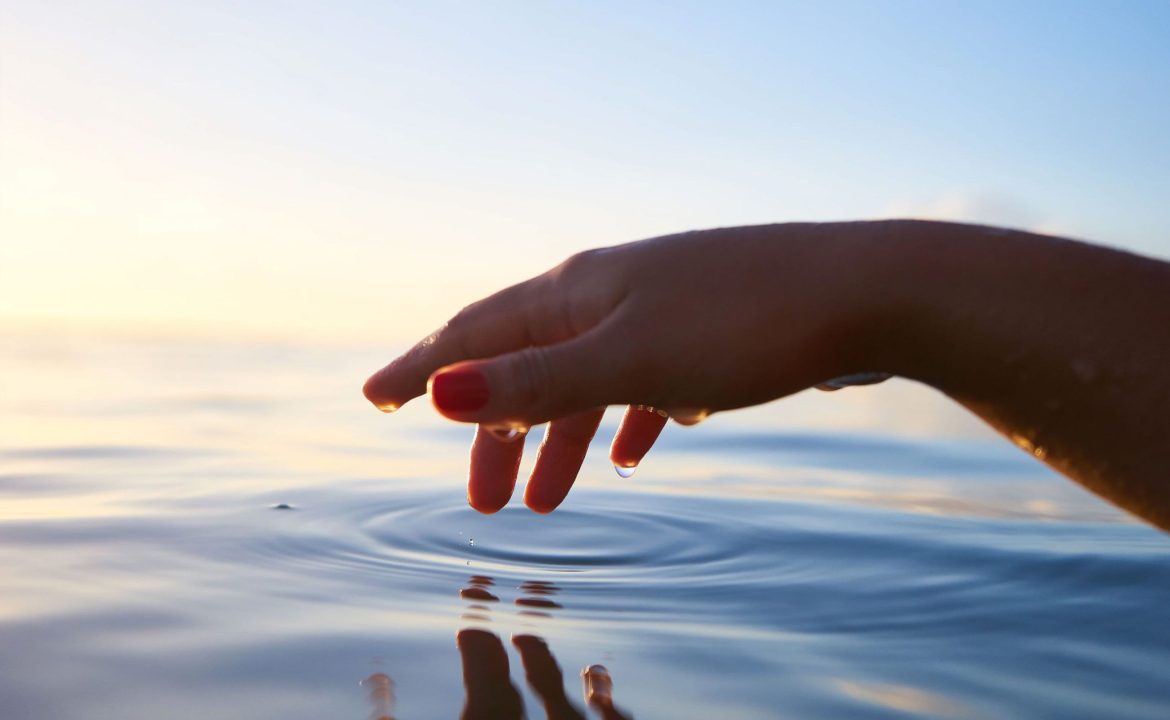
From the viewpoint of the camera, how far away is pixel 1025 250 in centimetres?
126

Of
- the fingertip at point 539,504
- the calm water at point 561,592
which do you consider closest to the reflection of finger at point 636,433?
the fingertip at point 539,504

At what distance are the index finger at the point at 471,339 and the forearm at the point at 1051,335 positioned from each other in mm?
490

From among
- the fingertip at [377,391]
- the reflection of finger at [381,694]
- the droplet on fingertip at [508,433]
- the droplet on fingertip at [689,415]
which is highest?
the fingertip at [377,391]

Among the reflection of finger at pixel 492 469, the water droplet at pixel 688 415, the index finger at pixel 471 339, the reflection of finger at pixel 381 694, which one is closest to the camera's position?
the reflection of finger at pixel 381 694

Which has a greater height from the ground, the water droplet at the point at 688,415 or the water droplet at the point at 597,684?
the water droplet at the point at 688,415

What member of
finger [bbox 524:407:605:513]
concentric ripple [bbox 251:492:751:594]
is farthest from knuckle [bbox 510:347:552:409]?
concentric ripple [bbox 251:492:751:594]

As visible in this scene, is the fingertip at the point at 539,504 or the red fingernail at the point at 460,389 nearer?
the red fingernail at the point at 460,389

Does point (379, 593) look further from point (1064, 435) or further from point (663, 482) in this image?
point (663, 482)

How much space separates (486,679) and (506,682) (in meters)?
0.03

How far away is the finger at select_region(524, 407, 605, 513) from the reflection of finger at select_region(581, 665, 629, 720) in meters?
0.49

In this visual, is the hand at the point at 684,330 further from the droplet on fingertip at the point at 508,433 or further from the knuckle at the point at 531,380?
the droplet on fingertip at the point at 508,433

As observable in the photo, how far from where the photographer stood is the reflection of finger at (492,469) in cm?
175

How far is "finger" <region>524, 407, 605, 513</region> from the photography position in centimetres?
175

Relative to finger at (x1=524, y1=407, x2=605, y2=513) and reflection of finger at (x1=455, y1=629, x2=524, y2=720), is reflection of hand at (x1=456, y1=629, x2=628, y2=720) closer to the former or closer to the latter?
reflection of finger at (x1=455, y1=629, x2=524, y2=720)
